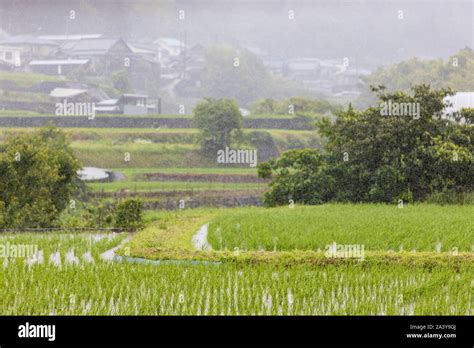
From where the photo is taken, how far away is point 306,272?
31.6 ft

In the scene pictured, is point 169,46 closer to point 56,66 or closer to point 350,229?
point 56,66

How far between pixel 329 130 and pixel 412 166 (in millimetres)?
2445

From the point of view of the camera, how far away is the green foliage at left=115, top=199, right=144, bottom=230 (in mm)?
15758

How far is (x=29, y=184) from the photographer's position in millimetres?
16797

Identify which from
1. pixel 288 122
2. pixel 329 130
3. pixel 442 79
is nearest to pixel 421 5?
pixel 442 79

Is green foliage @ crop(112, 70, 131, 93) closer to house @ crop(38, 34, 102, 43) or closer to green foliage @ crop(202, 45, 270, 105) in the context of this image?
green foliage @ crop(202, 45, 270, 105)

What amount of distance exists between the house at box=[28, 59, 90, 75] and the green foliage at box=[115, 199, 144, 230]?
3363 centimetres

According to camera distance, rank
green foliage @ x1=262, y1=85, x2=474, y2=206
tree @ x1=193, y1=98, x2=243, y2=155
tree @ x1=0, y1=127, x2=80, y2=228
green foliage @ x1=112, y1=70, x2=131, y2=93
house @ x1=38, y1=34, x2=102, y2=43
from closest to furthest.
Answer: tree @ x1=0, y1=127, x2=80, y2=228 < green foliage @ x1=262, y1=85, x2=474, y2=206 < tree @ x1=193, y1=98, x2=243, y2=155 < green foliage @ x1=112, y1=70, x2=131, y2=93 < house @ x1=38, y1=34, x2=102, y2=43

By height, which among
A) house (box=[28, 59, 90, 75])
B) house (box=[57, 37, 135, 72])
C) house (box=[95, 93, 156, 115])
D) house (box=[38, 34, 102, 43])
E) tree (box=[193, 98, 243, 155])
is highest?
house (box=[38, 34, 102, 43])

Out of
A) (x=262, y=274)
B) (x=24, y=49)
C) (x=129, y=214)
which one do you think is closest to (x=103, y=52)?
(x=24, y=49)

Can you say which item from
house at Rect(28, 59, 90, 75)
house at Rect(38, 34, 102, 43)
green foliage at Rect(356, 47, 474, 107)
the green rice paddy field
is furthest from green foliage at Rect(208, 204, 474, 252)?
house at Rect(38, 34, 102, 43)

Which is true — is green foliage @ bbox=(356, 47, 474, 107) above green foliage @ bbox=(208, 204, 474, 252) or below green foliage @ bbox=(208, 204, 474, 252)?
above
